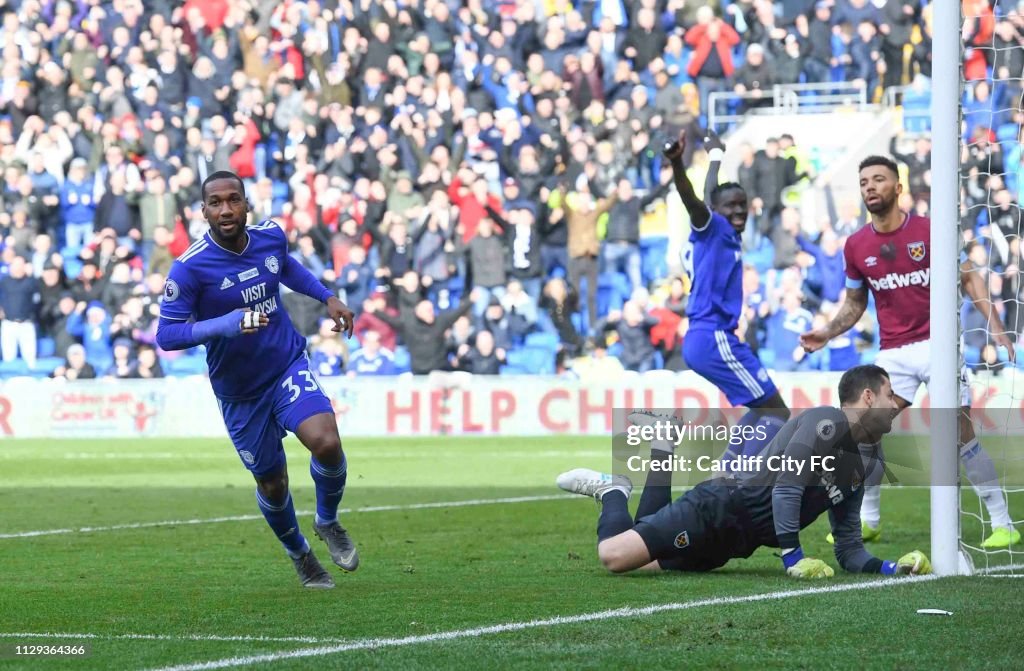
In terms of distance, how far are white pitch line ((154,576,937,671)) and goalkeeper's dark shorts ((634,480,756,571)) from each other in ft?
2.46

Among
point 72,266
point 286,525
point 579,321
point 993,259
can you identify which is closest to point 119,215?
point 72,266

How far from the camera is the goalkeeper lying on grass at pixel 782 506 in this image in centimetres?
833

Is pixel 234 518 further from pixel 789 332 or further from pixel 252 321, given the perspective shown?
pixel 789 332

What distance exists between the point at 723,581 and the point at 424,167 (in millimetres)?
17213

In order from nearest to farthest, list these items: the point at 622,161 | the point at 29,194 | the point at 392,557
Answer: the point at 392,557
the point at 622,161
the point at 29,194

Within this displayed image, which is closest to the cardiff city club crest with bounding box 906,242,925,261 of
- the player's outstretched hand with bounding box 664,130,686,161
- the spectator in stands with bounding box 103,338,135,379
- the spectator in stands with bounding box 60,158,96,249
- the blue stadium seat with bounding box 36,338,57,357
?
the player's outstretched hand with bounding box 664,130,686,161

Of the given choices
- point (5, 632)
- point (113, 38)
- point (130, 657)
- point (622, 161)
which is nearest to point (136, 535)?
point (5, 632)

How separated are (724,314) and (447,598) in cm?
403

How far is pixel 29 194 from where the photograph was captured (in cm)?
2625

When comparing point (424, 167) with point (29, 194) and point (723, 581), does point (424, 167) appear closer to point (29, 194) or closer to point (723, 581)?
point (29, 194)

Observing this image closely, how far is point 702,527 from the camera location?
867 centimetres

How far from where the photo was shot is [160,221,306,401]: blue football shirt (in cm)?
843

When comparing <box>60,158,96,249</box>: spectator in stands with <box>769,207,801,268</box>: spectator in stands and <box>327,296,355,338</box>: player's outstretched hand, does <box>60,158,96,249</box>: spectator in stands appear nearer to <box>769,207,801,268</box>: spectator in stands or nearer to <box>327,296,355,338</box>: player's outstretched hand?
<box>769,207,801,268</box>: spectator in stands

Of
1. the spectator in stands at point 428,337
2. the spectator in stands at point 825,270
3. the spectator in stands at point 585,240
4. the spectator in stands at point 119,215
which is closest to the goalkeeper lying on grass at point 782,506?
the spectator in stands at point 825,270
